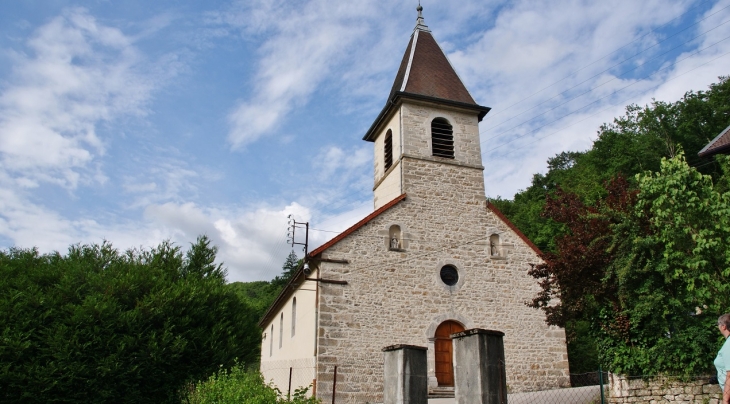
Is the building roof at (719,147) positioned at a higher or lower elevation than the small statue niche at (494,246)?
higher

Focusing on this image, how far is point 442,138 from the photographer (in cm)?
1736

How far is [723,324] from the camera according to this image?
509 cm

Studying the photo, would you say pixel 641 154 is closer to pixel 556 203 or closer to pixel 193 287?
pixel 556 203

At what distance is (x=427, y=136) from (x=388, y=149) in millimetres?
1959

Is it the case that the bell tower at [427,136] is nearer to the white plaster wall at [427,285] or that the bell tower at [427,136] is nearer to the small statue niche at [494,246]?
the white plaster wall at [427,285]

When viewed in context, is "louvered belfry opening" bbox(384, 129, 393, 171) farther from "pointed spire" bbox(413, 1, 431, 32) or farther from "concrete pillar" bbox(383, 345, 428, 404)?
"concrete pillar" bbox(383, 345, 428, 404)

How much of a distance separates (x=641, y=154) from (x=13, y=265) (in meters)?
30.0

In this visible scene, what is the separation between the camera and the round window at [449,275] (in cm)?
1534

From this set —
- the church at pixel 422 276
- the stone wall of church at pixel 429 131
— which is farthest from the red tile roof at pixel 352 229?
the stone wall of church at pixel 429 131

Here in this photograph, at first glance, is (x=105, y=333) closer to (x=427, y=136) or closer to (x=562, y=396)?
(x=427, y=136)

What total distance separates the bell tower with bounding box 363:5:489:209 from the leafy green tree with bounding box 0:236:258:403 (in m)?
7.32

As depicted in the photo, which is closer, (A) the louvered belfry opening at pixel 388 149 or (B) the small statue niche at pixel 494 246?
(B) the small statue niche at pixel 494 246

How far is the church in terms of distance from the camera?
13.8 meters

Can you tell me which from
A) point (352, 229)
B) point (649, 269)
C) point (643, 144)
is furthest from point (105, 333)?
point (643, 144)
